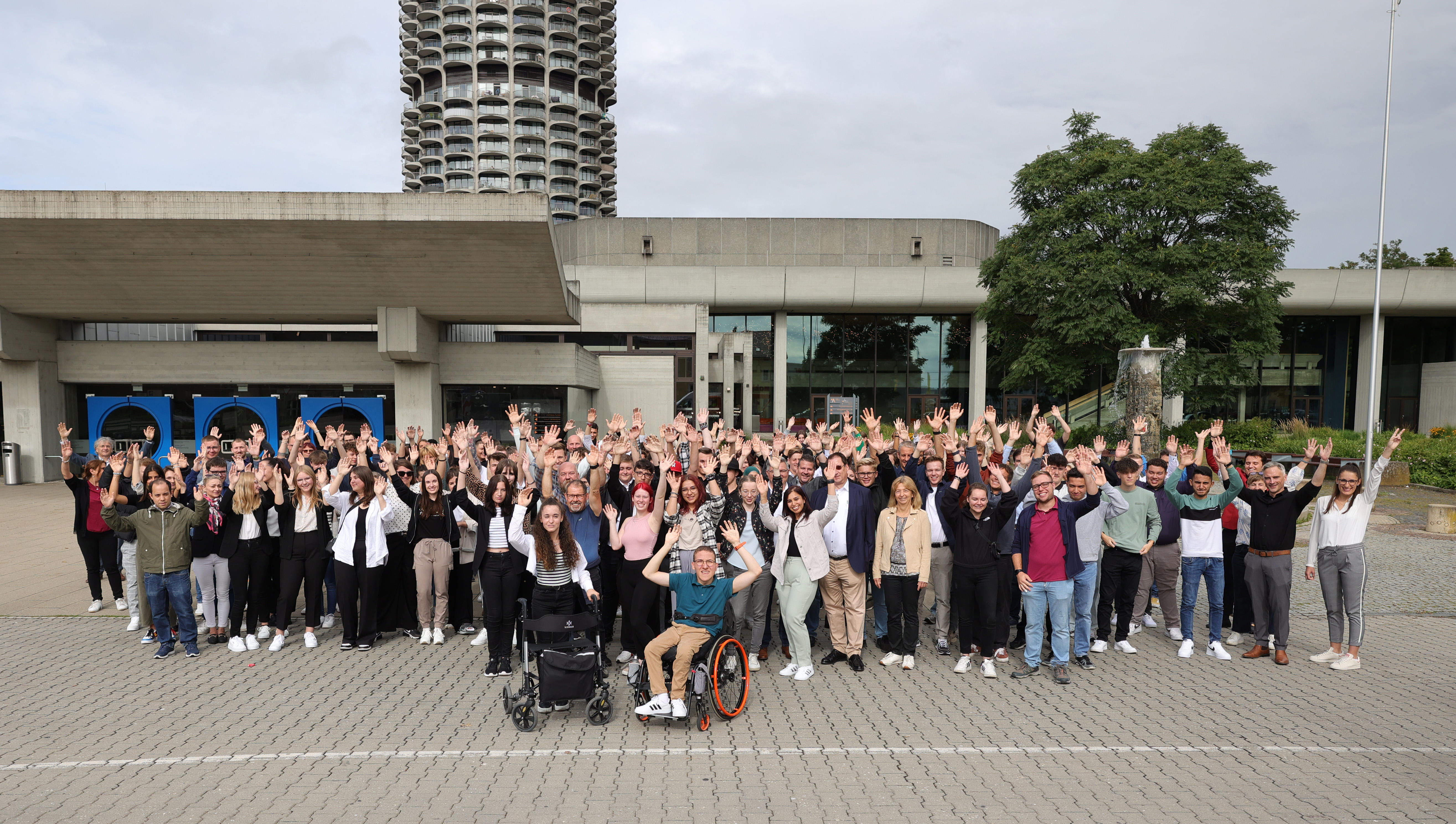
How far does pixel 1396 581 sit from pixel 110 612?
597 inches

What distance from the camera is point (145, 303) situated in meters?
18.9

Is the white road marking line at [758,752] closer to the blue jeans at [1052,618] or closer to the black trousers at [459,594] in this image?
the blue jeans at [1052,618]

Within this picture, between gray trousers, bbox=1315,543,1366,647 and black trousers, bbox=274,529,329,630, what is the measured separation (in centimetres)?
894

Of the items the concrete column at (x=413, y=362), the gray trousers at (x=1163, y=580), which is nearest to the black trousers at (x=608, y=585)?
the gray trousers at (x=1163, y=580)

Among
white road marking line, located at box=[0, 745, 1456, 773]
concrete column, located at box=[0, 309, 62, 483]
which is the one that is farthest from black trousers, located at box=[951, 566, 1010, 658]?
concrete column, located at box=[0, 309, 62, 483]

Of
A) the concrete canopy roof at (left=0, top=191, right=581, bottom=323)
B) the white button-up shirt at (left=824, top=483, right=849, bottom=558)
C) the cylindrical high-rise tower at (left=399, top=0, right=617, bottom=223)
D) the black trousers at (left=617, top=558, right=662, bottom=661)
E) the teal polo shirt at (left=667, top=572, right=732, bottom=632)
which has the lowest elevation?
the black trousers at (left=617, top=558, right=662, bottom=661)

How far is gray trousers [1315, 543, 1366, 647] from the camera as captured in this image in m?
6.16

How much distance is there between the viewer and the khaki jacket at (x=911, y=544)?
6156 millimetres

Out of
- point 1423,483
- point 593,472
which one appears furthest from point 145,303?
point 1423,483

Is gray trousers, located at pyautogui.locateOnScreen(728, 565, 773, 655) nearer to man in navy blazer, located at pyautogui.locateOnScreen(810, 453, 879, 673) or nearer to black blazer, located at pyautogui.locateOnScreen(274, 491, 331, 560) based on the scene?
man in navy blazer, located at pyautogui.locateOnScreen(810, 453, 879, 673)

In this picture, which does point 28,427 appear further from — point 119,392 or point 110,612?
point 110,612

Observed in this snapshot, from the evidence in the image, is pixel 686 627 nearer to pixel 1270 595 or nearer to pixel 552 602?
pixel 552 602

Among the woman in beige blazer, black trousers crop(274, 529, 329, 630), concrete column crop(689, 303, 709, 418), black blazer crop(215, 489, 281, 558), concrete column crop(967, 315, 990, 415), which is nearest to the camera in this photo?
the woman in beige blazer

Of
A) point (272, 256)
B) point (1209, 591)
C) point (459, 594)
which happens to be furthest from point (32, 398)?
point (1209, 591)
